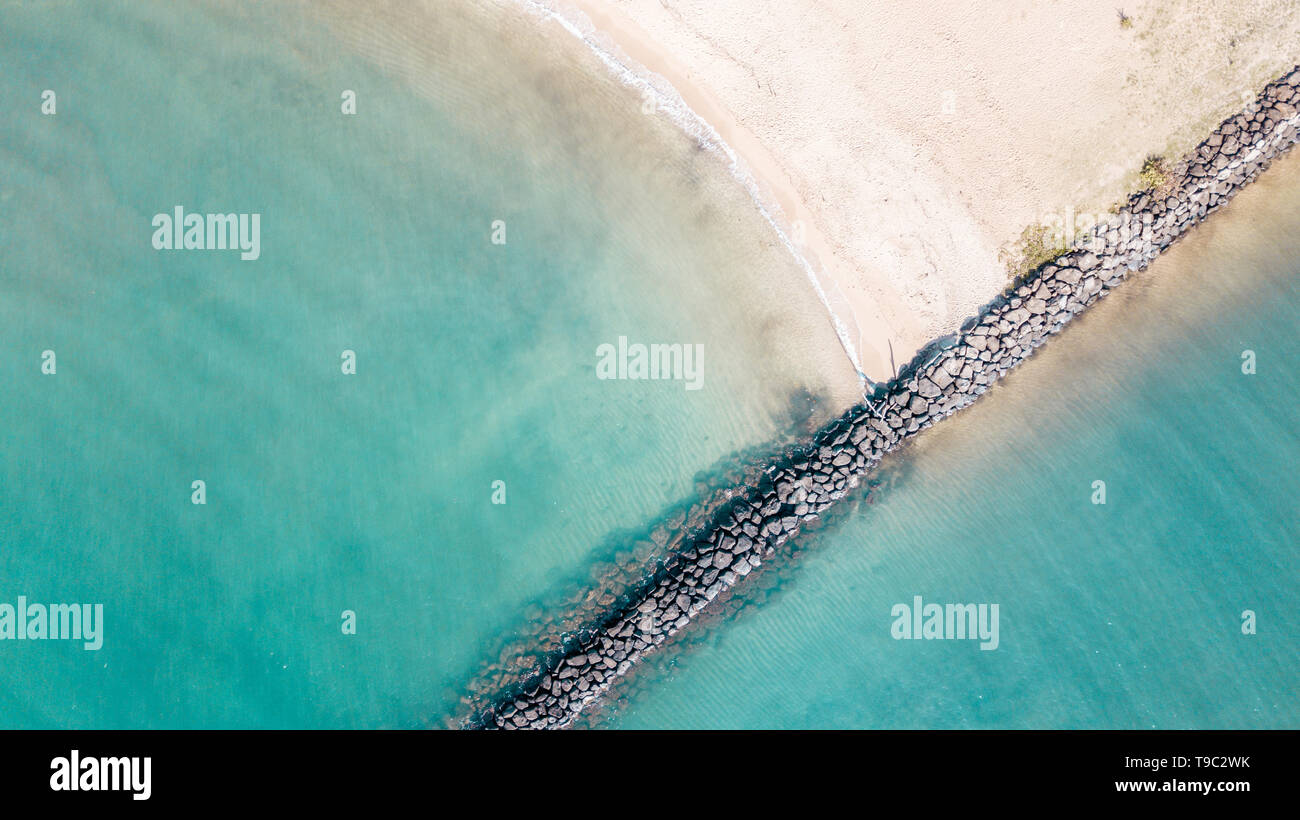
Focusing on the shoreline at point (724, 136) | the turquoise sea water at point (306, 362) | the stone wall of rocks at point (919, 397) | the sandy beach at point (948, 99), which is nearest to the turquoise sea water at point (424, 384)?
the turquoise sea water at point (306, 362)

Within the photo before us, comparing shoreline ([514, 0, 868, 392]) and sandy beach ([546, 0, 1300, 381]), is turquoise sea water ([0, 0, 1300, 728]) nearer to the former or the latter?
shoreline ([514, 0, 868, 392])

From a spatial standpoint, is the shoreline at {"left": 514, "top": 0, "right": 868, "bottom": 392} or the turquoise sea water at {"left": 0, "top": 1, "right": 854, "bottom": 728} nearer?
the shoreline at {"left": 514, "top": 0, "right": 868, "bottom": 392}

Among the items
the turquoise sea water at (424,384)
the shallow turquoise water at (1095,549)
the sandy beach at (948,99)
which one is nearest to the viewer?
the sandy beach at (948,99)

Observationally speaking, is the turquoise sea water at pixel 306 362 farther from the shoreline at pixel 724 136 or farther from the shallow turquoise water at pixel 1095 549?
the shallow turquoise water at pixel 1095 549

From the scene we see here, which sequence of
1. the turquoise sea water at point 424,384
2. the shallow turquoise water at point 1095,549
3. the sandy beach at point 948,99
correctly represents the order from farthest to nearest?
the turquoise sea water at point 424,384, the shallow turquoise water at point 1095,549, the sandy beach at point 948,99

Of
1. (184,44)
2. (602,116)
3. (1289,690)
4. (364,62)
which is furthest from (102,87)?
(1289,690)

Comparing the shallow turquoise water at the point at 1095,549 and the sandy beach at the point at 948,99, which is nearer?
the sandy beach at the point at 948,99

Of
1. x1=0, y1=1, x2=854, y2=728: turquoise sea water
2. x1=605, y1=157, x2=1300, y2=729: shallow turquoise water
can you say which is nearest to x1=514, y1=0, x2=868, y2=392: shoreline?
x1=0, y1=1, x2=854, y2=728: turquoise sea water

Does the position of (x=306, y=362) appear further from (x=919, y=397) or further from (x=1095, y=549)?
(x=1095, y=549)
